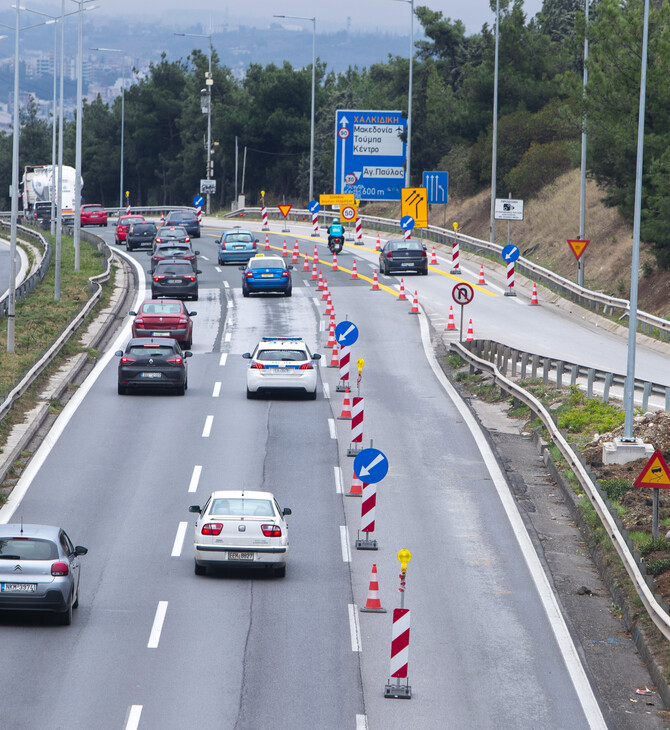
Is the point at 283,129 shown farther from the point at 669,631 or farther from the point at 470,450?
the point at 669,631

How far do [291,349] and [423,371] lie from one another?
19.7ft

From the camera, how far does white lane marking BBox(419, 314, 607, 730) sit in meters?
14.8

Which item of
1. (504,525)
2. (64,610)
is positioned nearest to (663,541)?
(504,525)

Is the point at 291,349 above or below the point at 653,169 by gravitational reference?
below

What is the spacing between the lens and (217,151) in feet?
413

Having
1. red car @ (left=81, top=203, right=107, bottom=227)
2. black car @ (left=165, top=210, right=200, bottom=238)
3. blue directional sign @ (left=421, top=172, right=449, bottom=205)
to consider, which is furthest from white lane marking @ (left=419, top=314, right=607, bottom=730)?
red car @ (left=81, top=203, right=107, bottom=227)

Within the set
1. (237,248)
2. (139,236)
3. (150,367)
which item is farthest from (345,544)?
(139,236)

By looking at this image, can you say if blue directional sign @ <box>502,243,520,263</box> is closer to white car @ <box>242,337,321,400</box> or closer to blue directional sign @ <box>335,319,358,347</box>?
white car @ <box>242,337,321,400</box>

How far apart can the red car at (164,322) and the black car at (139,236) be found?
30.1 m

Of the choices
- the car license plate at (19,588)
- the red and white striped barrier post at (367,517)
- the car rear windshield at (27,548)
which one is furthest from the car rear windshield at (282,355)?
the car license plate at (19,588)

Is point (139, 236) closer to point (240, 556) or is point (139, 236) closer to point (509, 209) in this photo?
point (509, 209)

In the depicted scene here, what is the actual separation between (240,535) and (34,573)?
344 cm

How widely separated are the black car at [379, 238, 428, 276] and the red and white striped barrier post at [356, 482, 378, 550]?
115 ft

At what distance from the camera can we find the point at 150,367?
32.1 meters
